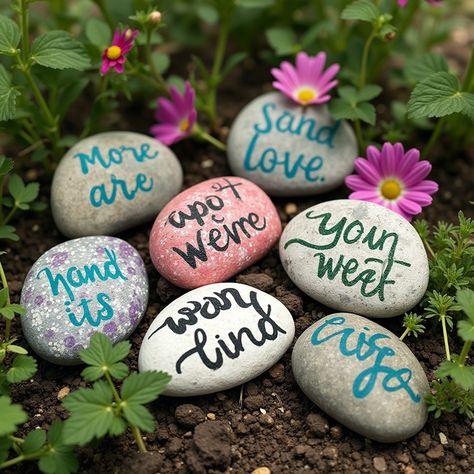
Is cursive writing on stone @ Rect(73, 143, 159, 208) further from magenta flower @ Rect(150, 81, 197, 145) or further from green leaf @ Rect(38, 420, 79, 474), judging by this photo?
green leaf @ Rect(38, 420, 79, 474)

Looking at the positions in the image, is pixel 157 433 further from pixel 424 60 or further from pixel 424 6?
pixel 424 6

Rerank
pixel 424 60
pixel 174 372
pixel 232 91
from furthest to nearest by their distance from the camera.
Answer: pixel 232 91 → pixel 424 60 → pixel 174 372

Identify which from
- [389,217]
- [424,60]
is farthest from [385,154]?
[424,60]

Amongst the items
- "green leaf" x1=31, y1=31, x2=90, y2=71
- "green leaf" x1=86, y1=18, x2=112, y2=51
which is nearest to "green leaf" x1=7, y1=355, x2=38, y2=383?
"green leaf" x1=31, y1=31, x2=90, y2=71

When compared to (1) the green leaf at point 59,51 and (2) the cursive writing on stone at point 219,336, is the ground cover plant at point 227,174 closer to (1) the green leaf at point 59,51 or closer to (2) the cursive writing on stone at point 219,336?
(1) the green leaf at point 59,51

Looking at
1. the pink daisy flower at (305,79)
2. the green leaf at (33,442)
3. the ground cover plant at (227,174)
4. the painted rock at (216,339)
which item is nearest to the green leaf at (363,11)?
the ground cover plant at (227,174)
